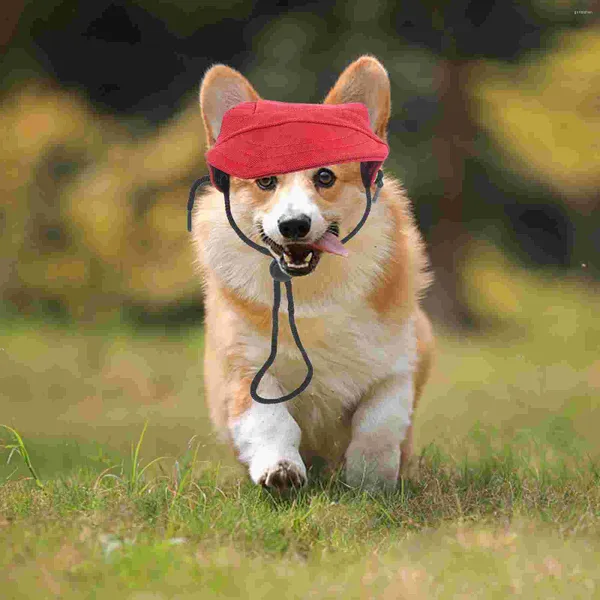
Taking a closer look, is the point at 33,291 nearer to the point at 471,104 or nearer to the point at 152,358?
the point at 152,358

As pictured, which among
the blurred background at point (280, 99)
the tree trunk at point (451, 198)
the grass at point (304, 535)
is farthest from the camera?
the tree trunk at point (451, 198)

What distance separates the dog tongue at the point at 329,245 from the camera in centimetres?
356

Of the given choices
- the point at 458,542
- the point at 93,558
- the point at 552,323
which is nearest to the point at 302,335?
the point at 458,542

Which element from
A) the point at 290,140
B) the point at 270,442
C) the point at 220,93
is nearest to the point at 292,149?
the point at 290,140

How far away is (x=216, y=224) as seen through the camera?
4.02 meters

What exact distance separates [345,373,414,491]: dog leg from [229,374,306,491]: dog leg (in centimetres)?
26

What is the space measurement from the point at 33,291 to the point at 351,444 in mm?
6160

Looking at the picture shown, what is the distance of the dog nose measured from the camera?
345 cm

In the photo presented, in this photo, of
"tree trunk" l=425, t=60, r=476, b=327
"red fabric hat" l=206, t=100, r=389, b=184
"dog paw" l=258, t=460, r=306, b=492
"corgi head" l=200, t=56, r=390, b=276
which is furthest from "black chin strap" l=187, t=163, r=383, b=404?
"tree trunk" l=425, t=60, r=476, b=327

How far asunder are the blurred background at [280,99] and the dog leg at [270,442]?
5.17 m

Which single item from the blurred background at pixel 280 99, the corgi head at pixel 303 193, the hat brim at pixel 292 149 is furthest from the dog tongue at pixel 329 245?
the blurred background at pixel 280 99

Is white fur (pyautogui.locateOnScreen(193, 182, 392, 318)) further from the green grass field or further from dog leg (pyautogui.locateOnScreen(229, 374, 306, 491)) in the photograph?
the green grass field

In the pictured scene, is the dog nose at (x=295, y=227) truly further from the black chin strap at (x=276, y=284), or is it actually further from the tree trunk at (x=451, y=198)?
the tree trunk at (x=451, y=198)

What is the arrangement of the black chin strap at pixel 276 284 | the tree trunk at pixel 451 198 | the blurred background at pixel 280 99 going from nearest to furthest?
the black chin strap at pixel 276 284 → the blurred background at pixel 280 99 → the tree trunk at pixel 451 198
